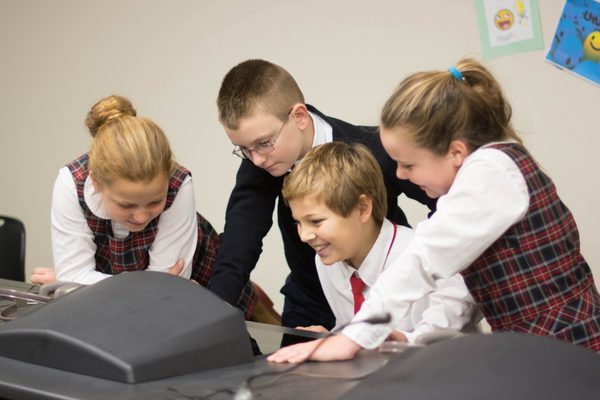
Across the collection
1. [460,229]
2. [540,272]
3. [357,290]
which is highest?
[460,229]

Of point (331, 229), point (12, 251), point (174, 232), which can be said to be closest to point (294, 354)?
point (331, 229)

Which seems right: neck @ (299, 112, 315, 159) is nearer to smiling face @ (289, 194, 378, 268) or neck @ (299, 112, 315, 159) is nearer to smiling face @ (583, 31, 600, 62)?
smiling face @ (289, 194, 378, 268)

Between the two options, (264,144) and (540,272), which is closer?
(540,272)

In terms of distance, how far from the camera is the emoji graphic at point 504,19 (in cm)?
230

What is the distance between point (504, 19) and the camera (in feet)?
7.58

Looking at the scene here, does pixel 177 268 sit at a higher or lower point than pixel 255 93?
lower

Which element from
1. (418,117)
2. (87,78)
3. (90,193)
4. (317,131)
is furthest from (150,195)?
(87,78)

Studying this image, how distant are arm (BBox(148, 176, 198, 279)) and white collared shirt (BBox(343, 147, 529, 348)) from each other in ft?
2.22

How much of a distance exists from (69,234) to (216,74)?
138cm

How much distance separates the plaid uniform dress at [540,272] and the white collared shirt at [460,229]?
1.5 inches

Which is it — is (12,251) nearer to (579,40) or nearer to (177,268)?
(177,268)

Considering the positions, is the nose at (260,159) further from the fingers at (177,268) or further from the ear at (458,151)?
the ear at (458,151)

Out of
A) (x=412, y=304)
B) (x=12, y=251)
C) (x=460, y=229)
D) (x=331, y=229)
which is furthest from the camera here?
(x=12, y=251)

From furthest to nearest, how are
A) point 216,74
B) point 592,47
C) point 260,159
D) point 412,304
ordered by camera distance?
point 216,74 < point 592,47 < point 260,159 < point 412,304
